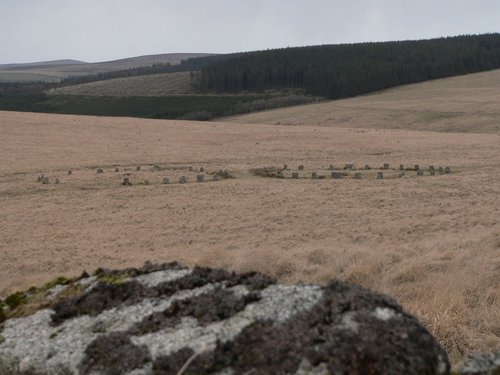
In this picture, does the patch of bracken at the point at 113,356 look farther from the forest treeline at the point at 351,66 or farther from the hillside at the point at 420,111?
the forest treeline at the point at 351,66

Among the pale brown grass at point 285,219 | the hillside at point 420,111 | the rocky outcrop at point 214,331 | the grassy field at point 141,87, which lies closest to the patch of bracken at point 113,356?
the rocky outcrop at point 214,331

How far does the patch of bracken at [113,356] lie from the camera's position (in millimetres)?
5211

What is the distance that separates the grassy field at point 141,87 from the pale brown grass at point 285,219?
106594 millimetres

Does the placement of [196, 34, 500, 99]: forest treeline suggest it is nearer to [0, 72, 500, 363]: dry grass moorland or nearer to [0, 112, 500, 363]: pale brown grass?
[0, 72, 500, 363]: dry grass moorland

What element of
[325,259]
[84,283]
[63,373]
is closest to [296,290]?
[63,373]

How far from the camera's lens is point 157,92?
162m

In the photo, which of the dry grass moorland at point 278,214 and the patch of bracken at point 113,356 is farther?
the dry grass moorland at point 278,214

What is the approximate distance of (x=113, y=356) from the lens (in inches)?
211

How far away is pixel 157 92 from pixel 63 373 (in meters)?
162

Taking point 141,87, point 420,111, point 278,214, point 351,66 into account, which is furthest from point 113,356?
point 141,87

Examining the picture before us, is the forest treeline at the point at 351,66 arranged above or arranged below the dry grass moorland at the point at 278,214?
above

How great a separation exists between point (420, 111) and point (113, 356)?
8747 cm

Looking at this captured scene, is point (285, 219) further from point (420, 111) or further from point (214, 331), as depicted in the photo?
point (420, 111)

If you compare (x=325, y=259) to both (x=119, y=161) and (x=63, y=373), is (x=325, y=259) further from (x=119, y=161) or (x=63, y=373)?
(x=119, y=161)
